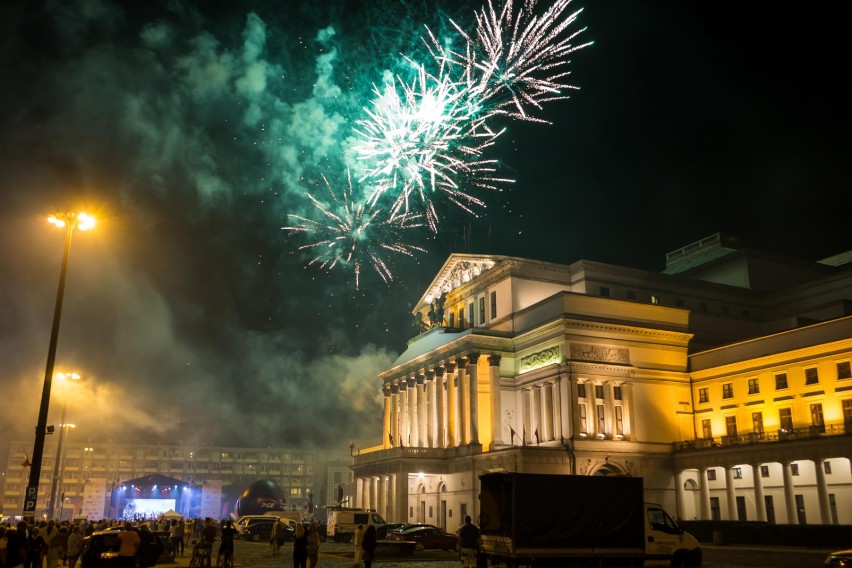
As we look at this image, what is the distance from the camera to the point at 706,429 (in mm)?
62188

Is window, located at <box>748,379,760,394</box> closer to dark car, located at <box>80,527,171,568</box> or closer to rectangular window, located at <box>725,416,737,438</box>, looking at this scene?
rectangular window, located at <box>725,416,737,438</box>

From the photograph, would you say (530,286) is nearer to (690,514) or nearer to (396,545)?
(690,514)

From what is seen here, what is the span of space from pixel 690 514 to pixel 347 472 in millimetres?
104514

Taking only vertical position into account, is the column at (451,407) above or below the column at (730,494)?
above

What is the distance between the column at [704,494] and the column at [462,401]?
19.9 m

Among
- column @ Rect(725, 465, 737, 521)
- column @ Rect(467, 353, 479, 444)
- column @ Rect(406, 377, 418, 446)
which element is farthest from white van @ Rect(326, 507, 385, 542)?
column @ Rect(725, 465, 737, 521)

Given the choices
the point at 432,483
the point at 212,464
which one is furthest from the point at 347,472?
the point at 432,483

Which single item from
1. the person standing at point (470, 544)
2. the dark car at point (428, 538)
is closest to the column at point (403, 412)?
the dark car at point (428, 538)

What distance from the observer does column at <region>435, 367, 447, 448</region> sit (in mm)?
69562

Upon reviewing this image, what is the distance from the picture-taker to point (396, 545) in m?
39.1

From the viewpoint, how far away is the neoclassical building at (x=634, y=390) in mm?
52656

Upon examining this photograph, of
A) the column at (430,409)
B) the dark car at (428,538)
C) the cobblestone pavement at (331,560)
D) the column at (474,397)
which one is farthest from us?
the column at (430,409)

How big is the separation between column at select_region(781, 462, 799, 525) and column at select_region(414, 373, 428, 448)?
33.4 m

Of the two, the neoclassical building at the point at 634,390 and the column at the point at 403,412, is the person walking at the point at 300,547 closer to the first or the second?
the neoclassical building at the point at 634,390
